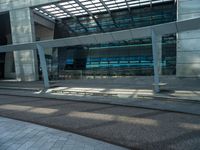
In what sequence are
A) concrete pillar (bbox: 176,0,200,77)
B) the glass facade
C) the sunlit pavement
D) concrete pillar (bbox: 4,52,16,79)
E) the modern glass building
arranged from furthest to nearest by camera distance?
concrete pillar (bbox: 4,52,16,79) → the glass facade → the modern glass building → concrete pillar (bbox: 176,0,200,77) → the sunlit pavement

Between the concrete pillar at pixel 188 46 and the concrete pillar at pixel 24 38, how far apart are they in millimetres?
19547

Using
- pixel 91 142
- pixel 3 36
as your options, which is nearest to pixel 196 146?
pixel 91 142

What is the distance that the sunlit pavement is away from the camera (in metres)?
5.11

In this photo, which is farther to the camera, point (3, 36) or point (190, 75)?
point (3, 36)

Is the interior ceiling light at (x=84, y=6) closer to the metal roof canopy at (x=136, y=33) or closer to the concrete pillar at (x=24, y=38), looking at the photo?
the concrete pillar at (x=24, y=38)

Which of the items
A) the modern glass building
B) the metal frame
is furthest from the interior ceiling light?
the metal frame

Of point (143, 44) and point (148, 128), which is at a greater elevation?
point (143, 44)

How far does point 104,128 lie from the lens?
247 inches

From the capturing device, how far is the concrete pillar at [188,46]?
66.7 feet

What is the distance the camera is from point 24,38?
2811cm

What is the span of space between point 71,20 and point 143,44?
14.3m

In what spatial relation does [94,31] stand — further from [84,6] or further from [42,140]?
[42,140]

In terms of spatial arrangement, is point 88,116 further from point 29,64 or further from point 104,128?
point 29,64

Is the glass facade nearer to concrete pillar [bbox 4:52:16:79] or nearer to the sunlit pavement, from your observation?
concrete pillar [bbox 4:52:16:79]
